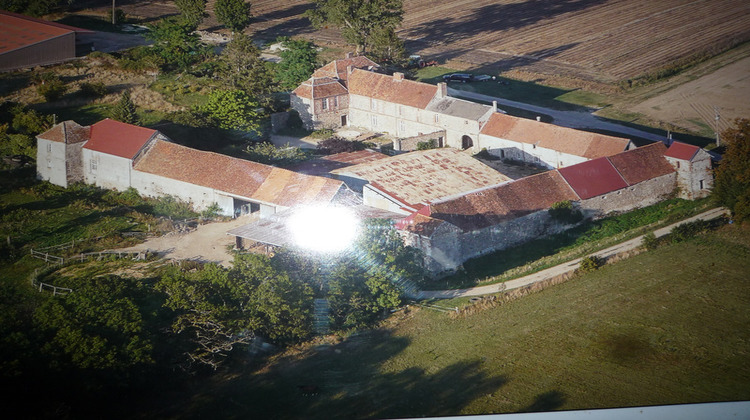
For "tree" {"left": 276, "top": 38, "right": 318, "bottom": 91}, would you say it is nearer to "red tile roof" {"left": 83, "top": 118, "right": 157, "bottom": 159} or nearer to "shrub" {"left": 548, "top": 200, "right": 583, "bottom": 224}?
"red tile roof" {"left": 83, "top": 118, "right": 157, "bottom": 159}

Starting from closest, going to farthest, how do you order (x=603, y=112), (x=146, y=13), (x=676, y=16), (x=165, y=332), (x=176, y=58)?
(x=165, y=332) < (x=603, y=112) < (x=176, y=58) < (x=676, y=16) < (x=146, y=13)

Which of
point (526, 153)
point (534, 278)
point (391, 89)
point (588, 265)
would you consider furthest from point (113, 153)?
point (588, 265)

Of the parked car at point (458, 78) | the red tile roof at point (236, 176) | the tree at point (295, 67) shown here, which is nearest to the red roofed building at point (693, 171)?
the red tile roof at point (236, 176)

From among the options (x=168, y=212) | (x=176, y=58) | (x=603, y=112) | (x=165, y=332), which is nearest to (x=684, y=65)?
(x=603, y=112)

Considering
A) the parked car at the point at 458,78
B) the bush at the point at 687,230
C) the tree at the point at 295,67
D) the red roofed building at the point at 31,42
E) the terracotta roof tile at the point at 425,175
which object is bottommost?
the bush at the point at 687,230

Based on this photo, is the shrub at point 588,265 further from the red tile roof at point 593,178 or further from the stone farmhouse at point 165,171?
the stone farmhouse at point 165,171

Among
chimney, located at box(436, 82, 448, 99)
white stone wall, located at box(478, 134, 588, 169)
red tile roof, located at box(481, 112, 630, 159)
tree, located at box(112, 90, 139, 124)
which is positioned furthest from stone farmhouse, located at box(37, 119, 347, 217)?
chimney, located at box(436, 82, 448, 99)

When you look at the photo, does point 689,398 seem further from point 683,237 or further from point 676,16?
point 676,16
